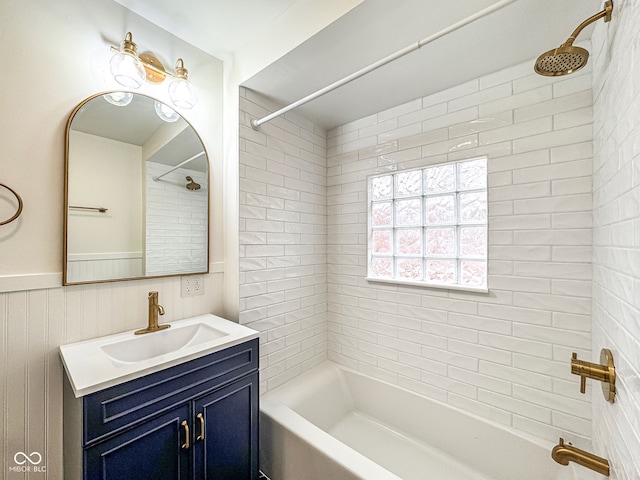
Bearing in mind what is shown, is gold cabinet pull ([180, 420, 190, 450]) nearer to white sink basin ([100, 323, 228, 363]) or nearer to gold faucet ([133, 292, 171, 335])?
white sink basin ([100, 323, 228, 363])

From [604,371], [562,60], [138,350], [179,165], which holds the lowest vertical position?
[138,350]

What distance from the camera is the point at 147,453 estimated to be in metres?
1.05

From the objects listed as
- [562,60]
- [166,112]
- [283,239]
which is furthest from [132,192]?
[562,60]

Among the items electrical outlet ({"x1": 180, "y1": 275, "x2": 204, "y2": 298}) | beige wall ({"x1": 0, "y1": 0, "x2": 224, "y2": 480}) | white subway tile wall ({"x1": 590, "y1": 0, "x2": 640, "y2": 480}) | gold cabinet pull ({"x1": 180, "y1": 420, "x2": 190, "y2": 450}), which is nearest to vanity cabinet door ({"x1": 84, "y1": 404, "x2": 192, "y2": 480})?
gold cabinet pull ({"x1": 180, "y1": 420, "x2": 190, "y2": 450})

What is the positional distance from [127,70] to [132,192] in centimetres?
61

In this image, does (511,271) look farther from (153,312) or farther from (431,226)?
(153,312)

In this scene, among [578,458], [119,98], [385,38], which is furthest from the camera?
[119,98]

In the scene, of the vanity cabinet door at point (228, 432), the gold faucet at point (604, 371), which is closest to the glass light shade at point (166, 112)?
the vanity cabinet door at point (228, 432)

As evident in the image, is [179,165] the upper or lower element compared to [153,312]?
upper

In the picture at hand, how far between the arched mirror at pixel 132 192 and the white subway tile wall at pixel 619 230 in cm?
189

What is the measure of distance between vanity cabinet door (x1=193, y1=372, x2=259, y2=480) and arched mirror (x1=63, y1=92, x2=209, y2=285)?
2.47 feet

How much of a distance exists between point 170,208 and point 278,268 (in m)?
0.79

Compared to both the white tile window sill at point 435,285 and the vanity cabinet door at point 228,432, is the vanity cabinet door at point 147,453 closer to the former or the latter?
the vanity cabinet door at point 228,432

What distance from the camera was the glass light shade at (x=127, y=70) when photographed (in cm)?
133
